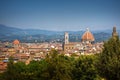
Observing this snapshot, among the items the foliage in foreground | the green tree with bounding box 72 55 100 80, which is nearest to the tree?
the foliage in foreground

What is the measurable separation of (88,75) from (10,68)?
173 inches

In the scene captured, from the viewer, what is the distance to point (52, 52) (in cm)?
1317

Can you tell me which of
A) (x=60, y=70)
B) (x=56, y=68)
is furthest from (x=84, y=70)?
(x=56, y=68)

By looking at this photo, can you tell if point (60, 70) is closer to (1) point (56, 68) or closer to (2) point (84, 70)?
(1) point (56, 68)

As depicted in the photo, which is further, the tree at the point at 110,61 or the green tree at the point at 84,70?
the green tree at the point at 84,70

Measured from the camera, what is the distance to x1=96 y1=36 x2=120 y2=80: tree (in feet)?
41.1

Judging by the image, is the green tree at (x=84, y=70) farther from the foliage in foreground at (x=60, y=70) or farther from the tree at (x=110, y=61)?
the tree at (x=110, y=61)

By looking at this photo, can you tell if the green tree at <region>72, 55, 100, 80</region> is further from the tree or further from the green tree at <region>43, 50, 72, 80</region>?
the green tree at <region>43, 50, 72, 80</region>

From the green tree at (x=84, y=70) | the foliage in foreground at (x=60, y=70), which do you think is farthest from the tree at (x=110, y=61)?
the green tree at (x=84, y=70)

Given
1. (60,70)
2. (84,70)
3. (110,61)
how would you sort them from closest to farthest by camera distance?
(110,61) < (60,70) < (84,70)

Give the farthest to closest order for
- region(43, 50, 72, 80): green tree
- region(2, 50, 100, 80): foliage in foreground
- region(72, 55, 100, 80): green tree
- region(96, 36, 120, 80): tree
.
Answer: region(72, 55, 100, 80): green tree, region(2, 50, 100, 80): foliage in foreground, region(43, 50, 72, 80): green tree, region(96, 36, 120, 80): tree

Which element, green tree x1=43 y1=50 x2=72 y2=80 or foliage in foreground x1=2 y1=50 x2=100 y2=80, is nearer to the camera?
green tree x1=43 y1=50 x2=72 y2=80

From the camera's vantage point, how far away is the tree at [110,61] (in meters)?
12.5

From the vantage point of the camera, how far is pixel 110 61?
12695 mm
